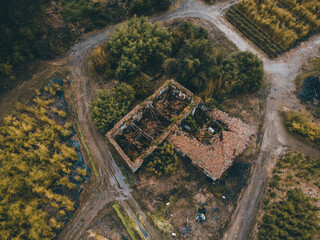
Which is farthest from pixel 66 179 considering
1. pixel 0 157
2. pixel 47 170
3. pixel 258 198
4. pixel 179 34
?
pixel 179 34

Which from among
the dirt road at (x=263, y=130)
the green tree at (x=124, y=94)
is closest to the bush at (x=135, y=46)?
the green tree at (x=124, y=94)

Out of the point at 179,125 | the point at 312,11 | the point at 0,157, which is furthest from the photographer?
the point at 312,11

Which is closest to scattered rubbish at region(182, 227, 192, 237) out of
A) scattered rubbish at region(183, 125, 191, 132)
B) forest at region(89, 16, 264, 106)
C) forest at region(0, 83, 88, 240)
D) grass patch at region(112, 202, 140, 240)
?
grass patch at region(112, 202, 140, 240)

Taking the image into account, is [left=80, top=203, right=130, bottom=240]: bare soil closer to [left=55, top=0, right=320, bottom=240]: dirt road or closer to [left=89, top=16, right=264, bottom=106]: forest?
[left=55, top=0, right=320, bottom=240]: dirt road

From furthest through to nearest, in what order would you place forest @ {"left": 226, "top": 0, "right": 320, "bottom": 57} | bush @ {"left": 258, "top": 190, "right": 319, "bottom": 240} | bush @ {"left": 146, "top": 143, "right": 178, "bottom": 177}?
1. forest @ {"left": 226, "top": 0, "right": 320, "bottom": 57}
2. bush @ {"left": 146, "top": 143, "right": 178, "bottom": 177}
3. bush @ {"left": 258, "top": 190, "right": 319, "bottom": 240}

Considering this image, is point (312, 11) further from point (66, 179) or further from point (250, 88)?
point (66, 179)

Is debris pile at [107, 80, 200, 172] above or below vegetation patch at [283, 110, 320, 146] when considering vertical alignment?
above
